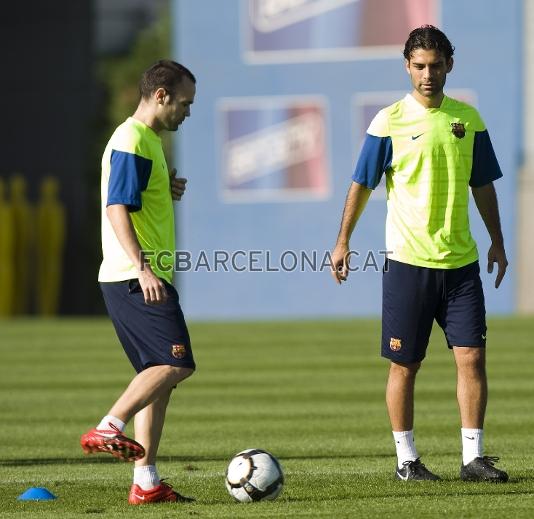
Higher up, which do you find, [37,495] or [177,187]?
[177,187]

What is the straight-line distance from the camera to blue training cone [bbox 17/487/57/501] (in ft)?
24.6

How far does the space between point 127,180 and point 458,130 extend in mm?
1826

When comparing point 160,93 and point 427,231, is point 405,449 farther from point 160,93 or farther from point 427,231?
point 160,93

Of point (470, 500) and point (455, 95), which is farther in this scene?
point (455, 95)

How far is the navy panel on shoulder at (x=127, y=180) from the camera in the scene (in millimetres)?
7012

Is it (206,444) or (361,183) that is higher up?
(361,183)

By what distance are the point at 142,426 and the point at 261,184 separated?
23.9m

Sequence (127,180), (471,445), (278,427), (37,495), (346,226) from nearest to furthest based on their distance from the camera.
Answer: (127,180) < (37,495) < (471,445) < (346,226) < (278,427)

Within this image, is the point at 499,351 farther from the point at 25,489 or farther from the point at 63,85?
the point at 63,85

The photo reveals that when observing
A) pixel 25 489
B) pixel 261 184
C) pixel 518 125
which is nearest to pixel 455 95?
pixel 518 125

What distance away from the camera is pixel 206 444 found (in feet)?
33.2

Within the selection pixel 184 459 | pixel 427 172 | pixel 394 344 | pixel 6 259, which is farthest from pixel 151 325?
pixel 6 259

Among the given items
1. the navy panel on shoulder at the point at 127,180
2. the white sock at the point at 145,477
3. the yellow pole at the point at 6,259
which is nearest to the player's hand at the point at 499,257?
the navy panel on shoulder at the point at 127,180

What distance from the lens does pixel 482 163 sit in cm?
794
